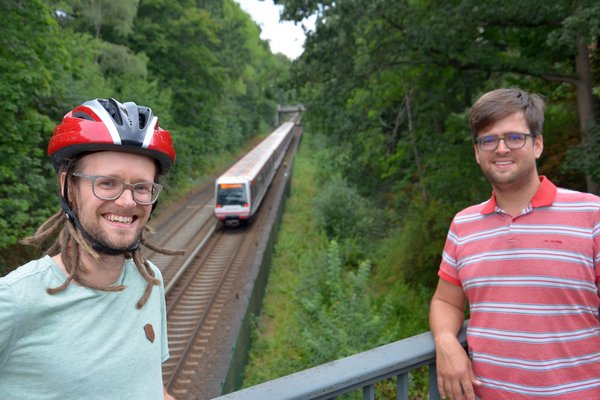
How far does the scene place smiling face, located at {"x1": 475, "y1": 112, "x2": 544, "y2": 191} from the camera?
2.16m

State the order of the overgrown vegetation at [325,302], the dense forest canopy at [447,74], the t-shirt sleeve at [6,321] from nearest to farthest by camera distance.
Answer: the t-shirt sleeve at [6,321]
the dense forest canopy at [447,74]
the overgrown vegetation at [325,302]

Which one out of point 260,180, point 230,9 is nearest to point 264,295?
point 260,180

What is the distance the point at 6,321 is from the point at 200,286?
14193 mm

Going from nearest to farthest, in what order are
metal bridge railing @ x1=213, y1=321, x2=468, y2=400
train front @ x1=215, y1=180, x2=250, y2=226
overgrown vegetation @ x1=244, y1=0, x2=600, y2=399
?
metal bridge railing @ x1=213, y1=321, x2=468, y2=400, overgrown vegetation @ x1=244, y1=0, x2=600, y2=399, train front @ x1=215, y1=180, x2=250, y2=226

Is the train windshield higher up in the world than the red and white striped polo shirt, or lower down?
lower down

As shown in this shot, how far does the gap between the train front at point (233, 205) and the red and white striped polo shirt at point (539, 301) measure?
18913mm

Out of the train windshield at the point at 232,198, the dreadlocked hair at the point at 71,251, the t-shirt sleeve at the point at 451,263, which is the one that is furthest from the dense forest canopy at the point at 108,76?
the t-shirt sleeve at the point at 451,263

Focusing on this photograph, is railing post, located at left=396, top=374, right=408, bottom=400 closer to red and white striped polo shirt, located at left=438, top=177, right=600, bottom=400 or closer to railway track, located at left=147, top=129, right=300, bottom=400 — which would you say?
red and white striped polo shirt, located at left=438, top=177, right=600, bottom=400

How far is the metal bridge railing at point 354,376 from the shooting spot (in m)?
1.57

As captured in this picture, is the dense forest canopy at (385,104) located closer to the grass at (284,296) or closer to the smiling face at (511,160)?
the grass at (284,296)

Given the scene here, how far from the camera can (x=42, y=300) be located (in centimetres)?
150

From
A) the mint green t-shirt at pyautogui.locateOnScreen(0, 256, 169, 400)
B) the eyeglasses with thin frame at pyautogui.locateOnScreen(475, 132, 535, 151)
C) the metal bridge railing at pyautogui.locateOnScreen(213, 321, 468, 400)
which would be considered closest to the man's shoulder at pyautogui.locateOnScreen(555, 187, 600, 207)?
the eyeglasses with thin frame at pyautogui.locateOnScreen(475, 132, 535, 151)

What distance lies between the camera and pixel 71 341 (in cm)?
155

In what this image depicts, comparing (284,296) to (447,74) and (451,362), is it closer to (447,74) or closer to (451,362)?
(447,74)
